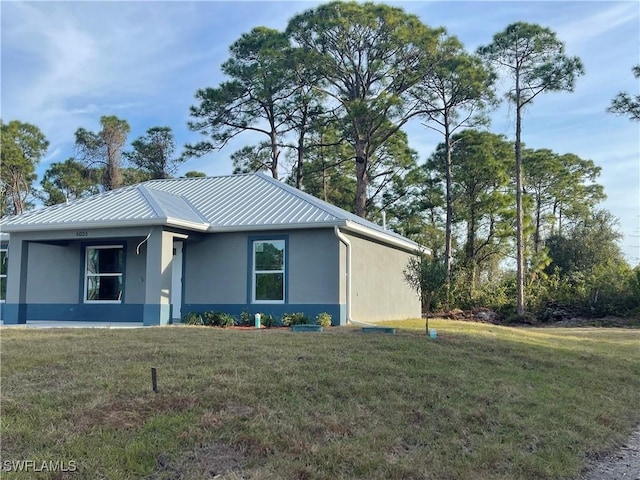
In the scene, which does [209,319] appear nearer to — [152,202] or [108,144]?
[152,202]

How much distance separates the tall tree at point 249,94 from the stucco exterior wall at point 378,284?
41.1 ft

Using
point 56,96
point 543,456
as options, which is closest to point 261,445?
point 543,456

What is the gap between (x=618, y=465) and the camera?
18.5 feet

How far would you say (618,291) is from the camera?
2602cm

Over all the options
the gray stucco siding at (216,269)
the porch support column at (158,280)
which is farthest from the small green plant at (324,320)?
the porch support column at (158,280)

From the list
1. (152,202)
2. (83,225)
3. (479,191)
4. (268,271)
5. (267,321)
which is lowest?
(267,321)

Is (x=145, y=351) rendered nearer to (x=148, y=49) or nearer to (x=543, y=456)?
(x=543, y=456)

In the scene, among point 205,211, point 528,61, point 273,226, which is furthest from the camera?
point 528,61

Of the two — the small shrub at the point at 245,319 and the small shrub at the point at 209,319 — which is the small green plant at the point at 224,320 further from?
the small shrub at the point at 245,319

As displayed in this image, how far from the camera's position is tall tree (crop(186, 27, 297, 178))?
27.7m

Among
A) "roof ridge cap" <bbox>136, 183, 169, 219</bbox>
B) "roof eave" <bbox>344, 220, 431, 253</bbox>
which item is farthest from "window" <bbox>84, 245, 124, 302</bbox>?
"roof eave" <bbox>344, 220, 431, 253</bbox>

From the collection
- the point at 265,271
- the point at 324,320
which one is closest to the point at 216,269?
the point at 265,271

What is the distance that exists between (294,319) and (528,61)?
1870 centimetres

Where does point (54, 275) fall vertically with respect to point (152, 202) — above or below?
below
